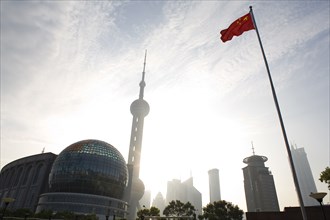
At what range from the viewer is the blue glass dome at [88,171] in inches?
3110

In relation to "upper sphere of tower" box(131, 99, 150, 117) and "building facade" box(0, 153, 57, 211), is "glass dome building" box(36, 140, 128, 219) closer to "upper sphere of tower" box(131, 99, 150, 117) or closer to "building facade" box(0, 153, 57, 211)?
"building facade" box(0, 153, 57, 211)

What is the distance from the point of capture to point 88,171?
79562 mm

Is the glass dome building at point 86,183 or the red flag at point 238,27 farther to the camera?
the glass dome building at point 86,183

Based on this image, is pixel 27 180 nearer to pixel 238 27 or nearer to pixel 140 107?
pixel 140 107

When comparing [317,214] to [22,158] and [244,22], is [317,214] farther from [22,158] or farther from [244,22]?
[22,158]

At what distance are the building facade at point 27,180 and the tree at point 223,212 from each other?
66237mm

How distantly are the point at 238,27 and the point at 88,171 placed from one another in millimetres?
72699

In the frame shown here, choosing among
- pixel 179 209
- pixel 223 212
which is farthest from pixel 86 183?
pixel 223 212

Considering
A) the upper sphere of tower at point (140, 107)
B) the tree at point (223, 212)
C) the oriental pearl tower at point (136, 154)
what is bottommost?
the tree at point (223, 212)

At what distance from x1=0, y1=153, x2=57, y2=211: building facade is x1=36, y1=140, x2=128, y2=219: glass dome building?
559 inches

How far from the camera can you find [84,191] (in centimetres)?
7875

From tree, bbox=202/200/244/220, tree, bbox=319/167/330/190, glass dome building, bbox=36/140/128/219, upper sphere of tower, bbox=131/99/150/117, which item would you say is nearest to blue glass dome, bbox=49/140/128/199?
glass dome building, bbox=36/140/128/219

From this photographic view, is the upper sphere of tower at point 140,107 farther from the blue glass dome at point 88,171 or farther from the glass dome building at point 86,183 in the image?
the glass dome building at point 86,183

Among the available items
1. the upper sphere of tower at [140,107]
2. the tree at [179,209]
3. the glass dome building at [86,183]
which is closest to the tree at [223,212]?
the tree at [179,209]
